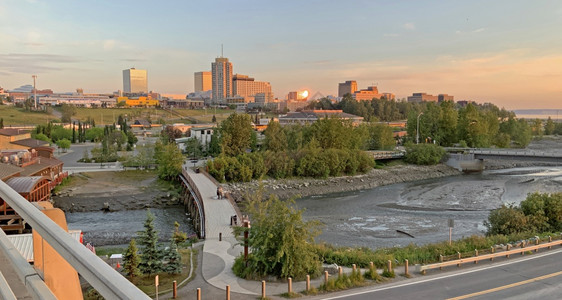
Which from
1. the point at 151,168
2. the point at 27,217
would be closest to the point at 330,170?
the point at 151,168

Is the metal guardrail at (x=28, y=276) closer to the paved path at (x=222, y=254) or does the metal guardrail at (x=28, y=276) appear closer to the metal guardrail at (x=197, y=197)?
the paved path at (x=222, y=254)

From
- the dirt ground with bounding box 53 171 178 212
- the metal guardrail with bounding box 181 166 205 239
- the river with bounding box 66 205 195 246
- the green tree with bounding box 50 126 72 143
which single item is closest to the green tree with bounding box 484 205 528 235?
the metal guardrail with bounding box 181 166 205 239

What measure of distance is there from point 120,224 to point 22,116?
8919cm

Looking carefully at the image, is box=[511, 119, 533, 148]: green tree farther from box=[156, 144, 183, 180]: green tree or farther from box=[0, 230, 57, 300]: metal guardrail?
box=[0, 230, 57, 300]: metal guardrail

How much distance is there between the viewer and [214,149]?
51656 millimetres

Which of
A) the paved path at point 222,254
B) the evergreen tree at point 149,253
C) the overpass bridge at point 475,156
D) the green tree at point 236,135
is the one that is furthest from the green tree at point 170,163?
the overpass bridge at point 475,156

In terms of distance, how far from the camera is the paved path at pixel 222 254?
1321cm

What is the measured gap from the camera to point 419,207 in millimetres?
32062

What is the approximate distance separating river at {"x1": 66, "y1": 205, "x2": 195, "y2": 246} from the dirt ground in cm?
127

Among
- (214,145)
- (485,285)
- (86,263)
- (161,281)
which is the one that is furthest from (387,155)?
(86,263)

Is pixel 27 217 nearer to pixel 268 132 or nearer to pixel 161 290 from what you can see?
pixel 161 290

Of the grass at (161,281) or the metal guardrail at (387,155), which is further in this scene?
the metal guardrail at (387,155)

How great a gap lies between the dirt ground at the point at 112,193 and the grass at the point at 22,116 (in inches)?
2495

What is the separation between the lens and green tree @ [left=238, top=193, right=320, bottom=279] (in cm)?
1380
